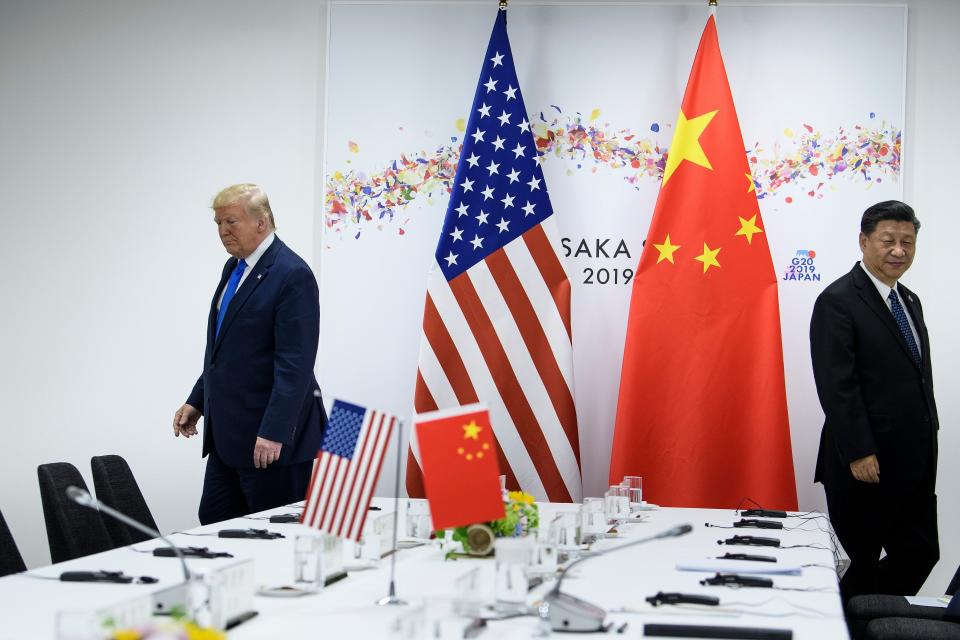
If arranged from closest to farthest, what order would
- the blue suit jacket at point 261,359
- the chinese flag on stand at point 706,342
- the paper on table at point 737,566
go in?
1. the paper on table at point 737,566
2. the blue suit jacket at point 261,359
3. the chinese flag on stand at point 706,342

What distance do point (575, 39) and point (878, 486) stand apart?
8.62 ft

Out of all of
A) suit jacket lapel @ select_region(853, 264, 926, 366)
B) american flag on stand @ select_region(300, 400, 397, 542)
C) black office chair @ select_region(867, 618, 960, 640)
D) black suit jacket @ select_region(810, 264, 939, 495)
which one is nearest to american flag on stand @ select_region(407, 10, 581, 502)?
black suit jacket @ select_region(810, 264, 939, 495)

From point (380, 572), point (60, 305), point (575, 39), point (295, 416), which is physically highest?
point (575, 39)

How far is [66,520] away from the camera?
3.35m

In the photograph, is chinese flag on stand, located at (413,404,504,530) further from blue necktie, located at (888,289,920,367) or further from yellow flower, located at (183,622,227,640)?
blue necktie, located at (888,289,920,367)

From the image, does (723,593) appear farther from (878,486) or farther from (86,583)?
(878,486)

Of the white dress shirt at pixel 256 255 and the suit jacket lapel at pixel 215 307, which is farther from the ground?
the white dress shirt at pixel 256 255

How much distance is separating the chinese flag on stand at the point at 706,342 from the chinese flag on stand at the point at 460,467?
8.39 feet

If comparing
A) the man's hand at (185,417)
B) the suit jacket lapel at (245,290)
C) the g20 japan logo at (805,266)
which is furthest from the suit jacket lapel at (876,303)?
→ the man's hand at (185,417)

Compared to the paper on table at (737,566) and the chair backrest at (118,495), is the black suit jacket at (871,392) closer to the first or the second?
the paper on table at (737,566)

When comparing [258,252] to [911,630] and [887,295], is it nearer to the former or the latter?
[887,295]

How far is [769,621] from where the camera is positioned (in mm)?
2123

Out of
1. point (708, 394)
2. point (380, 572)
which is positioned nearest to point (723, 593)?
point (380, 572)

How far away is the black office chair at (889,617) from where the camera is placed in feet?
9.70
